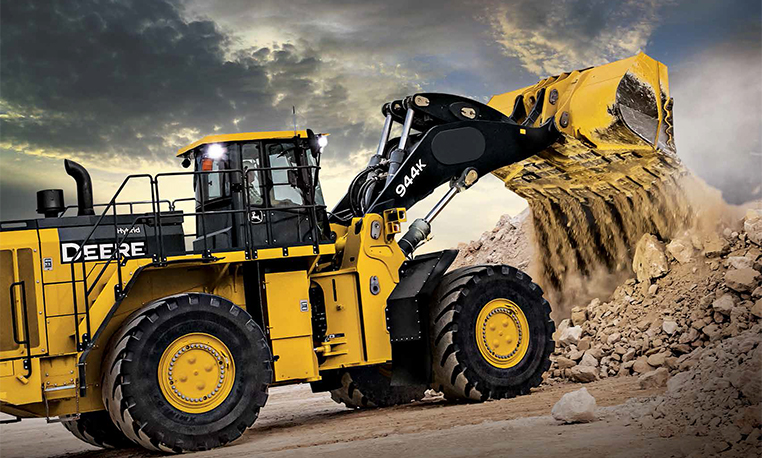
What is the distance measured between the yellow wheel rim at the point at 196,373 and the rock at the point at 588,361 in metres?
5.05

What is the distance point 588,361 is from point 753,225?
292 cm

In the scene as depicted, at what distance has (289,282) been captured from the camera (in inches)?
411

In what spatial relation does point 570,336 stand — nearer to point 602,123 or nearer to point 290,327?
point 602,123

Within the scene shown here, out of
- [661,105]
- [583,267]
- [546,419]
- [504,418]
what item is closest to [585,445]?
[546,419]

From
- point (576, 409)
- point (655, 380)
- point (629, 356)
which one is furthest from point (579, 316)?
point (576, 409)

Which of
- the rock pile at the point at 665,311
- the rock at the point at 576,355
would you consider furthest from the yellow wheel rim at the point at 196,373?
the rock at the point at 576,355

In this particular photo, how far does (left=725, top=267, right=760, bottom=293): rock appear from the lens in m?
11.6

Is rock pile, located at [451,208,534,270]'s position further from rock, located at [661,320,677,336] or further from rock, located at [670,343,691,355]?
rock, located at [670,343,691,355]

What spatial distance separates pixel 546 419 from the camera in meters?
8.77

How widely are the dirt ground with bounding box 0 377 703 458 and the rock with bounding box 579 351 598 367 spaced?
59 cm

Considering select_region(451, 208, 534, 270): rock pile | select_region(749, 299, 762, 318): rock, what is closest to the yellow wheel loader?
select_region(749, 299, 762, 318): rock

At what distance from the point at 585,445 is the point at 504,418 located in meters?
2.07

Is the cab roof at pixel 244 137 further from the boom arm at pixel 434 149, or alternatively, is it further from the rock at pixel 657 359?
the rock at pixel 657 359

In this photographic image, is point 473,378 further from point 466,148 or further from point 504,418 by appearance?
point 466,148
